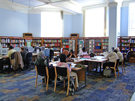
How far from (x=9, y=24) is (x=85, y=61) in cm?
791

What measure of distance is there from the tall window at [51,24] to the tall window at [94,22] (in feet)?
8.65

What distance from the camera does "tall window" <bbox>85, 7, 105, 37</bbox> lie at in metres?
12.1

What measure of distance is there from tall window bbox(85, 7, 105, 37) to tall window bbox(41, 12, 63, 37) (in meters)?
2.64

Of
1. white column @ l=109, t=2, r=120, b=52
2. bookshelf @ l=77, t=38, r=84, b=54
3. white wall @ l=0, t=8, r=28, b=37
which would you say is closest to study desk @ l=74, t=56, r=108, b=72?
white column @ l=109, t=2, r=120, b=52

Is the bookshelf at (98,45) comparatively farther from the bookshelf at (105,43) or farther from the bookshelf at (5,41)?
the bookshelf at (5,41)

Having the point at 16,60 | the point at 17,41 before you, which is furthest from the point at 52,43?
the point at 16,60

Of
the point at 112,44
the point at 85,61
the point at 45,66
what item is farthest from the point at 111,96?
the point at 112,44

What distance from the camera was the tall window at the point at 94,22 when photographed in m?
12.1

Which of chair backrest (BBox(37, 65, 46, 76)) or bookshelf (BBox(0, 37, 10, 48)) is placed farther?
bookshelf (BBox(0, 37, 10, 48))

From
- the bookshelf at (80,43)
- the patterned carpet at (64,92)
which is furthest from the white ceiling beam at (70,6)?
the patterned carpet at (64,92)

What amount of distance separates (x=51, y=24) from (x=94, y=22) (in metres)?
4.16

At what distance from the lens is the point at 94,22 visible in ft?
Answer: 40.8

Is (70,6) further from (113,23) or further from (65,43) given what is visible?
(113,23)

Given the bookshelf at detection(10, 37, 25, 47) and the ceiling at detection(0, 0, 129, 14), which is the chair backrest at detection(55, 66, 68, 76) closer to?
the ceiling at detection(0, 0, 129, 14)
